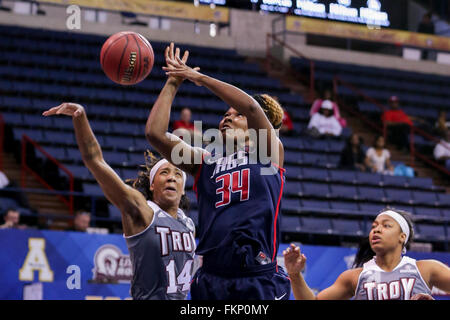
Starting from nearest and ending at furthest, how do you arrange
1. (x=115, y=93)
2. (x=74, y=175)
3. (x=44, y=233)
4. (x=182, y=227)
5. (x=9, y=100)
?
1. (x=182, y=227)
2. (x=44, y=233)
3. (x=74, y=175)
4. (x=9, y=100)
5. (x=115, y=93)

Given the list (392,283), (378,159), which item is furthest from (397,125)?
(392,283)

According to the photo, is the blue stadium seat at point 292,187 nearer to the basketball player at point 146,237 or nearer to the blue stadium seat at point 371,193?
the blue stadium seat at point 371,193

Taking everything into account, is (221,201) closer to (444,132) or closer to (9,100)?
(9,100)

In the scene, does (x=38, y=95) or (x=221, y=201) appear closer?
(x=221, y=201)

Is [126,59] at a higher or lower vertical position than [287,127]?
lower

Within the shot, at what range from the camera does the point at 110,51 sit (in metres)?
4.66

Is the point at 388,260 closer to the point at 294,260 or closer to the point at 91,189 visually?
the point at 294,260

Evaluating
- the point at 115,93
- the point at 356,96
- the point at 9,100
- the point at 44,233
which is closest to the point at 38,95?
the point at 9,100

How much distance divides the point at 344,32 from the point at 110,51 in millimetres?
13539

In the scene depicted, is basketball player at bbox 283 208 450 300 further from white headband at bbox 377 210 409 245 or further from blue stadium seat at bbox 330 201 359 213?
blue stadium seat at bbox 330 201 359 213

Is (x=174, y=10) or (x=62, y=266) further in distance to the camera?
(x=174, y=10)

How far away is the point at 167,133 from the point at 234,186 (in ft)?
1.54

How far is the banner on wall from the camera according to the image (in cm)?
741

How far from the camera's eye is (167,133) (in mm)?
3906
